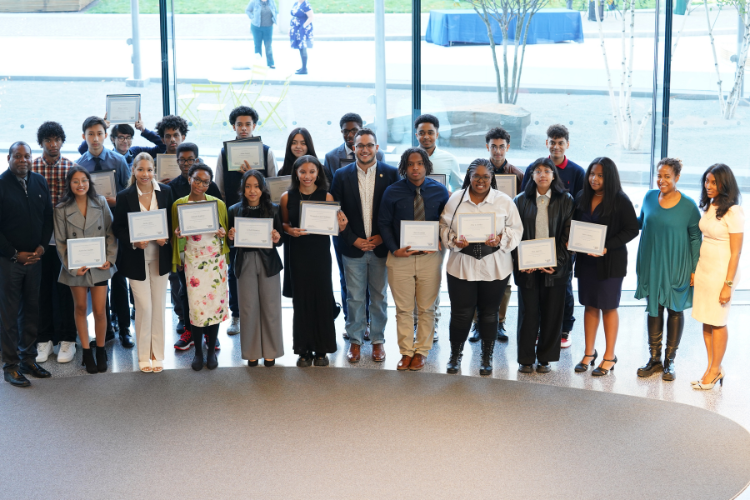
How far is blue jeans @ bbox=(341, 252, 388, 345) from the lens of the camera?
569cm

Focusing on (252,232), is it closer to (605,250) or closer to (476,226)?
(476,226)

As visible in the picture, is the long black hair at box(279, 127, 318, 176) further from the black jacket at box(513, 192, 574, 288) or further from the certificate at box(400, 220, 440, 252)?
the black jacket at box(513, 192, 574, 288)

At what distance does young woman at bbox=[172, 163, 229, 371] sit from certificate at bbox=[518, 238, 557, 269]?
6.71 feet

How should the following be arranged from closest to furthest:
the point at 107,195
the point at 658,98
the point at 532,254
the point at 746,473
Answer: the point at 746,473, the point at 532,254, the point at 107,195, the point at 658,98

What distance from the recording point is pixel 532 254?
527 centimetres

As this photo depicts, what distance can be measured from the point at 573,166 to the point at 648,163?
1699mm

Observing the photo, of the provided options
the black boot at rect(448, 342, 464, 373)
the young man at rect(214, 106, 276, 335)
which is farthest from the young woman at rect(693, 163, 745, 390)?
the young man at rect(214, 106, 276, 335)

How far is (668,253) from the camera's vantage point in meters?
5.33

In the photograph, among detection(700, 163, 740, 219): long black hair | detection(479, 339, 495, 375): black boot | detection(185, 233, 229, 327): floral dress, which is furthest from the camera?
detection(479, 339, 495, 375): black boot

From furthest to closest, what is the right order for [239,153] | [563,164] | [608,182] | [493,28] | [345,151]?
[493,28] → [345,151] → [239,153] → [563,164] → [608,182]

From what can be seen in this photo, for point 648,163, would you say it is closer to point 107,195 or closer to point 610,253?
point 610,253

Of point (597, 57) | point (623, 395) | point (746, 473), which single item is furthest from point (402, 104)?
point (746, 473)

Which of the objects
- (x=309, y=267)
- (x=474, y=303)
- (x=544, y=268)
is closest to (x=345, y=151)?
(x=309, y=267)

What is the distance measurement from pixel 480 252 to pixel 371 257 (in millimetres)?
824
